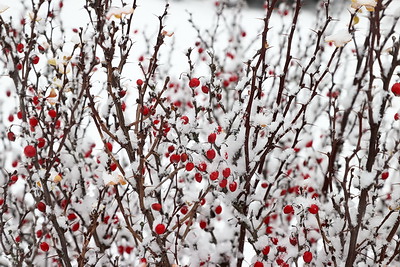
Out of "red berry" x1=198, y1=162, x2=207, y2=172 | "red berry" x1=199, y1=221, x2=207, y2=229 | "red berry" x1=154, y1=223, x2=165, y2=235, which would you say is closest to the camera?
"red berry" x1=154, y1=223, x2=165, y2=235

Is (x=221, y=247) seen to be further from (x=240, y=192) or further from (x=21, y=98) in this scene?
(x=21, y=98)

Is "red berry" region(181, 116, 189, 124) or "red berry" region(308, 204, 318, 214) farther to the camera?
"red berry" region(181, 116, 189, 124)

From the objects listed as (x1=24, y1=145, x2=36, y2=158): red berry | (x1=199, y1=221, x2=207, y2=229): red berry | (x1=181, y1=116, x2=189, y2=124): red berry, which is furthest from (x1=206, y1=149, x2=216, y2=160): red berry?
(x1=24, y1=145, x2=36, y2=158): red berry

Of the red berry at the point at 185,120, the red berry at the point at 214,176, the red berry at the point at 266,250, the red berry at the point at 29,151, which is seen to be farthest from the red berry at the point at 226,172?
the red berry at the point at 29,151

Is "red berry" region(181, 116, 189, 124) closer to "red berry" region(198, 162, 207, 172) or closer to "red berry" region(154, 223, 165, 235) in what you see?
"red berry" region(198, 162, 207, 172)

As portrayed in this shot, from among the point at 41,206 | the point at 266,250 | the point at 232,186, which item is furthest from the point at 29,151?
the point at 266,250

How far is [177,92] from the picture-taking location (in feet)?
12.5

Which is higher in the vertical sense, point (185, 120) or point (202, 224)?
point (185, 120)

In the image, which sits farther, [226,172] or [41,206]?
[41,206]

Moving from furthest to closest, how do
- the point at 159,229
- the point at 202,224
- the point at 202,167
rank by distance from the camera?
the point at 202,224, the point at 202,167, the point at 159,229

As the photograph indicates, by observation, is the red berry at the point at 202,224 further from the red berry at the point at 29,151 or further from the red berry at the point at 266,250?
the red berry at the point at 29,151

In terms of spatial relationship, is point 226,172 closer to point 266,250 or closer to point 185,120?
point 185,120

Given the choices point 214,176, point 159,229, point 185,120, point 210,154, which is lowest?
point 159,229

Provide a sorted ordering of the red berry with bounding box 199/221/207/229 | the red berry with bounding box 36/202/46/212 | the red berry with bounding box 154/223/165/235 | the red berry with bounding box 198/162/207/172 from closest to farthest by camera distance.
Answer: the red berry with bounding box 154/223/165/235
the red berry with bounding box 198/162/207/172
the red berry with bounding box 36/202/46/212
the red berry with bounding box 199/221/207/229
